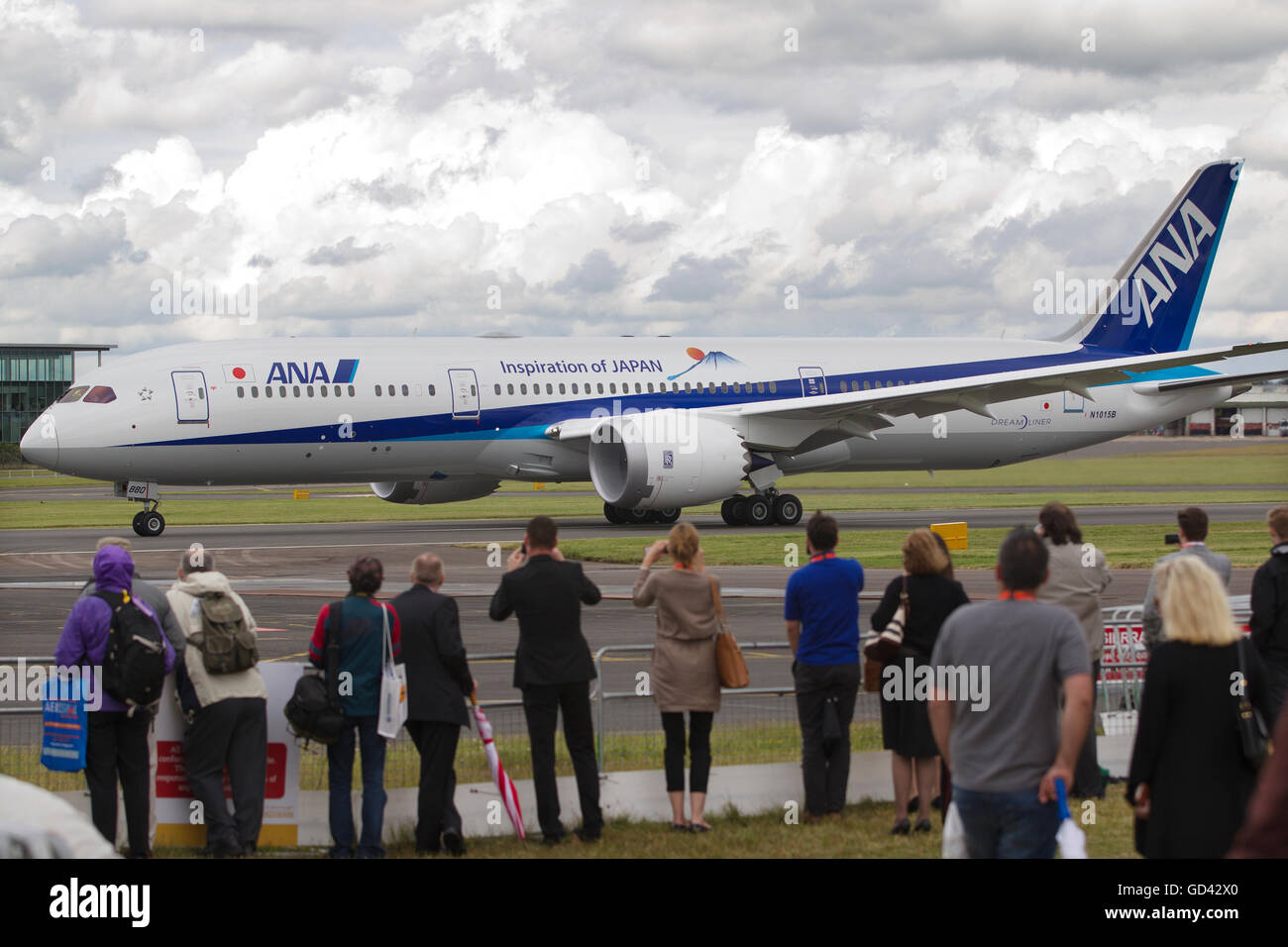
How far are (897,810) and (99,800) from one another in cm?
452

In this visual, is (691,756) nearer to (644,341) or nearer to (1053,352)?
(644,341)

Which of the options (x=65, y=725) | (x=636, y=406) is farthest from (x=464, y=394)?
(x=65, y=725)

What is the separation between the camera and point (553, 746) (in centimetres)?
861

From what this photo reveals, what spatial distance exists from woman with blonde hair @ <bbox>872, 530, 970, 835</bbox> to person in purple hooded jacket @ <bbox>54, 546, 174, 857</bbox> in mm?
4137

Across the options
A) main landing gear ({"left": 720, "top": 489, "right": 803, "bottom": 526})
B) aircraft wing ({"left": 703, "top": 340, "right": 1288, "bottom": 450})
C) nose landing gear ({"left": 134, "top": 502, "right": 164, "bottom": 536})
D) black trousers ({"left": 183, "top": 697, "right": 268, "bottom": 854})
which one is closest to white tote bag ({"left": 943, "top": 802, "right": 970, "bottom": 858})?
black trousers ({"left": 183, "top": 697, "right": 268, "bottom": 854})

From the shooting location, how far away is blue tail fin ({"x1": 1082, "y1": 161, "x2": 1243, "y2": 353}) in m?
35.8

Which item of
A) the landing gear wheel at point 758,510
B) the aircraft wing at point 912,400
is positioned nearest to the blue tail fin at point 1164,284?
the aircraft wing at point 912,400

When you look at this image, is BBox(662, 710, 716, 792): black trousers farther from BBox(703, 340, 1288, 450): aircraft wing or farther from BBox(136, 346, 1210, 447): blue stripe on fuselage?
BBox(703, 340, 1288, 450): aircraft wing

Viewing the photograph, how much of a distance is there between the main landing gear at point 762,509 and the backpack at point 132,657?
2370 centimetres

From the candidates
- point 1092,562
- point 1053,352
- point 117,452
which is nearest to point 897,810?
point 1092,562

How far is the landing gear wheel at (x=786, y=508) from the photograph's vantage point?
103 feet

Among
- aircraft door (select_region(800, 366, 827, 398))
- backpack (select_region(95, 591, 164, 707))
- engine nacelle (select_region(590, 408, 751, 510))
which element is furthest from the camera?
aircraft door (select_region(800, 366, 827, 398))

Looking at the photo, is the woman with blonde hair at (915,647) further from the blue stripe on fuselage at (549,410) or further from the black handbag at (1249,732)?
the blue stripe on fuselage at (549,410)
